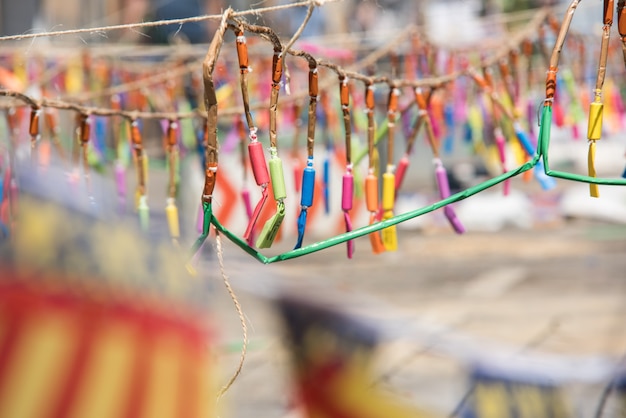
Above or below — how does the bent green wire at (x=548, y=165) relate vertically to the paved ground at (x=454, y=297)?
above

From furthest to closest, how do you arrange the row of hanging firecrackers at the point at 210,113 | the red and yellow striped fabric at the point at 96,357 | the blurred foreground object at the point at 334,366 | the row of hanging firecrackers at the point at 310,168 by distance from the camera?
1. the blurred foreground object at the point at 334,366
2. the red and yellow striped fabric at the point at 96,357
3. the row of hanging firecrackers at the point at 310,168
4. the row of hanging firecrackers at the point at 210,113

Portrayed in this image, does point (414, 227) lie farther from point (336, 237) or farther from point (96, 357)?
point (336, 237)

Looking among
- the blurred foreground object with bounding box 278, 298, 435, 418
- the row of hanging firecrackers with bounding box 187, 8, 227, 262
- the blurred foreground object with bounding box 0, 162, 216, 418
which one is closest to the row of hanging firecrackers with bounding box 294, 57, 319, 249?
the row of hanging firecrackers with bounding box 187, 8, 227, 262

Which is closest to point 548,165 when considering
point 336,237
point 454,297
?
point 336,237

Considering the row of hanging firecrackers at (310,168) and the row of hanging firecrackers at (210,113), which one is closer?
the row of hanging firecrackers at (210,113)

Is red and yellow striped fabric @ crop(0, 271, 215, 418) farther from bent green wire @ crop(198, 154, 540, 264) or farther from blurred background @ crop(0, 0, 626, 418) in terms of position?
bent green wire @ crop(198, 154, 540, 264)

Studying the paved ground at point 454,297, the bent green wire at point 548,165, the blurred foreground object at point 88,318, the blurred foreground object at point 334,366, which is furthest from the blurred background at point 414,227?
the bent green wire at point 548,165

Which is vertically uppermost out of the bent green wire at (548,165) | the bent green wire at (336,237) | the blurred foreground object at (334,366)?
the bent green wire at (548,165)

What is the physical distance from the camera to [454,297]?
8.03 m

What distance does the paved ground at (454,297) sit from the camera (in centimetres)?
470

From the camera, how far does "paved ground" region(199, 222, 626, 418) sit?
185 inches

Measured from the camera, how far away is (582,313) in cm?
720

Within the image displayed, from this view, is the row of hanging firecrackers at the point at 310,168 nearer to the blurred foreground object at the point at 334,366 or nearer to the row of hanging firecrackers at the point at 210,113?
the row of hanging firecrackers at the point at 210,113

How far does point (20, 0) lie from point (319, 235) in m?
6.54
